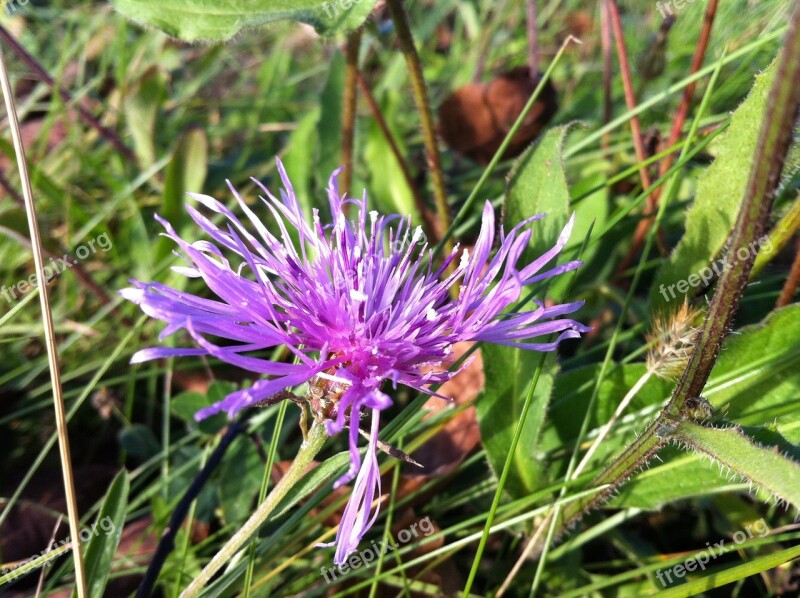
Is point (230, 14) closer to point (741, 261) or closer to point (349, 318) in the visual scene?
point (349, 318)

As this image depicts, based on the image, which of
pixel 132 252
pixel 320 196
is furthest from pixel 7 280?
pixel 320 196

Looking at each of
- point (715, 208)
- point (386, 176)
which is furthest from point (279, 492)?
point (386, 176)

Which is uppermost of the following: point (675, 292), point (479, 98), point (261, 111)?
point (261, 111)

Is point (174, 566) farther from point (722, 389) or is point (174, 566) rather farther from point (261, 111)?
point (261, 111)

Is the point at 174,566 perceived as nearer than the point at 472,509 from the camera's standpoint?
Yes

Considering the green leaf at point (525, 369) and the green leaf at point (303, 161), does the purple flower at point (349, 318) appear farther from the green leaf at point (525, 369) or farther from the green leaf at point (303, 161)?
the green leaf at point (303, 161)

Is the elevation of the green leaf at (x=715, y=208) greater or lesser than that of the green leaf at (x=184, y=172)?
lesser

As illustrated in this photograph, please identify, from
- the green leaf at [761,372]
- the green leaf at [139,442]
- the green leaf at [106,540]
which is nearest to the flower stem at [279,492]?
the green leaf at [106,540]
